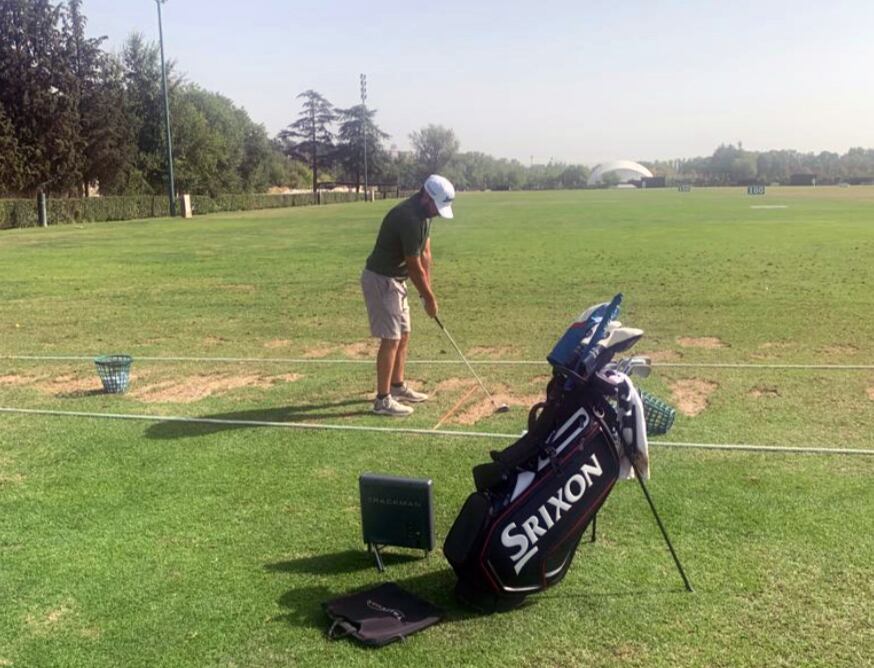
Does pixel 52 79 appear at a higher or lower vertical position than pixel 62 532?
higher

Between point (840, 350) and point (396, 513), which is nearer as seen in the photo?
point (396, 513)

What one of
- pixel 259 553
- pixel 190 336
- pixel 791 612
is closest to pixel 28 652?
pixel 259 553

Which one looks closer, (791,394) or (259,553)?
(259,553)

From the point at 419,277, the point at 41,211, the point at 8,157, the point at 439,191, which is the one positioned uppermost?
the point at 8,157

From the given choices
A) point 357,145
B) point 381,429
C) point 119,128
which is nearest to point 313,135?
point 357,145

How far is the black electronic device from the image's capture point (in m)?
3.80

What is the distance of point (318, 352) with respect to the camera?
9.10m

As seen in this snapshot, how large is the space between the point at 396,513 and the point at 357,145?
114171 mm

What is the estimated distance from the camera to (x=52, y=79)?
47.7 metres

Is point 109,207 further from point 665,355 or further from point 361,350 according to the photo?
point 665,355

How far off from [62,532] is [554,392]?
9.05 feet

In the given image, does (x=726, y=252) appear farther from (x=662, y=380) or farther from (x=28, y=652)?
(x=28, y=652)

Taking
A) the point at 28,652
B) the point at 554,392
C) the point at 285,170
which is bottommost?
the point at 28,652

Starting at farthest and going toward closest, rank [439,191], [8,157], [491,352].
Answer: [8,157] < [491,352] < [439,191]
